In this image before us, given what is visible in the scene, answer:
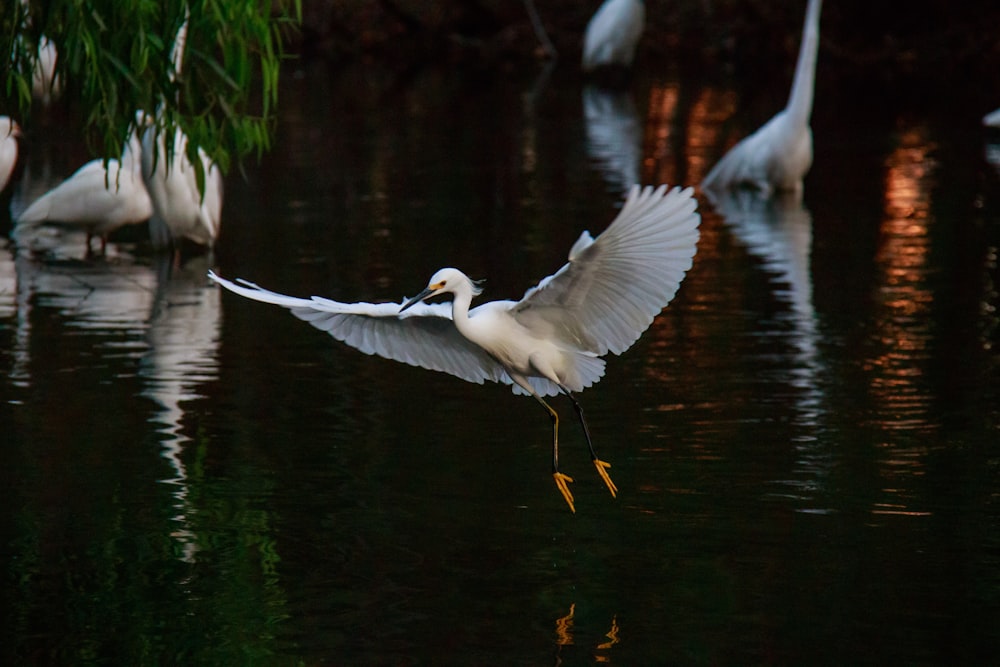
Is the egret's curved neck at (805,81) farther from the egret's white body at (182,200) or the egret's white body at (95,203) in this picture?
the egret's white body at (95,203)

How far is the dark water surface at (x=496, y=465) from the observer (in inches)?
187

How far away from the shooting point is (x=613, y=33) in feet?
88.8

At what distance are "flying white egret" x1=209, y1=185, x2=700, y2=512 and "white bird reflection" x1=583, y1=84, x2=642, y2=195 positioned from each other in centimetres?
855

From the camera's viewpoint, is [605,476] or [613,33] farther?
[613,33]

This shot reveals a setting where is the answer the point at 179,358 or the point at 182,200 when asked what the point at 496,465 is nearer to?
the point at 179,358

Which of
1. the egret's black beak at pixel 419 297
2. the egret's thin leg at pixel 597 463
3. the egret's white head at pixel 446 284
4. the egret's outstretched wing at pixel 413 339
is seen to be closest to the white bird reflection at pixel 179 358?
the egret's outstretched wing at pixel 413 339

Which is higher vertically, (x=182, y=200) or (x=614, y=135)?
(x=614, y=135)

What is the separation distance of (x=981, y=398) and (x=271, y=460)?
3.03 meters

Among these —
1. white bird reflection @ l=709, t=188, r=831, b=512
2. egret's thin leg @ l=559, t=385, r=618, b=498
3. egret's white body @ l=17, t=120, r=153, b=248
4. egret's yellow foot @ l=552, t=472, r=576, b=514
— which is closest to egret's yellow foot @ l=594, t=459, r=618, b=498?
egret's thin leg @ l=559, t=385, r=618, b=498

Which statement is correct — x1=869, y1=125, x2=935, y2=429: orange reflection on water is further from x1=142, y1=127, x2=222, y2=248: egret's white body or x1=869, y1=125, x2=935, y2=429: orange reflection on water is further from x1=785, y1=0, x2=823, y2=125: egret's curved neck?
x1=142, y1=127, x2=222, y2=248: egret's white body

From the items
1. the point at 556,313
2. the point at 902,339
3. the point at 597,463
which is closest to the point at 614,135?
the point at 902,339

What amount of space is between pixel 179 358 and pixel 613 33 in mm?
19729

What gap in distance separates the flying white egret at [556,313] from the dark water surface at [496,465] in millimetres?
476

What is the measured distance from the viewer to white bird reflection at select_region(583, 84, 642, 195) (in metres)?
15.8
